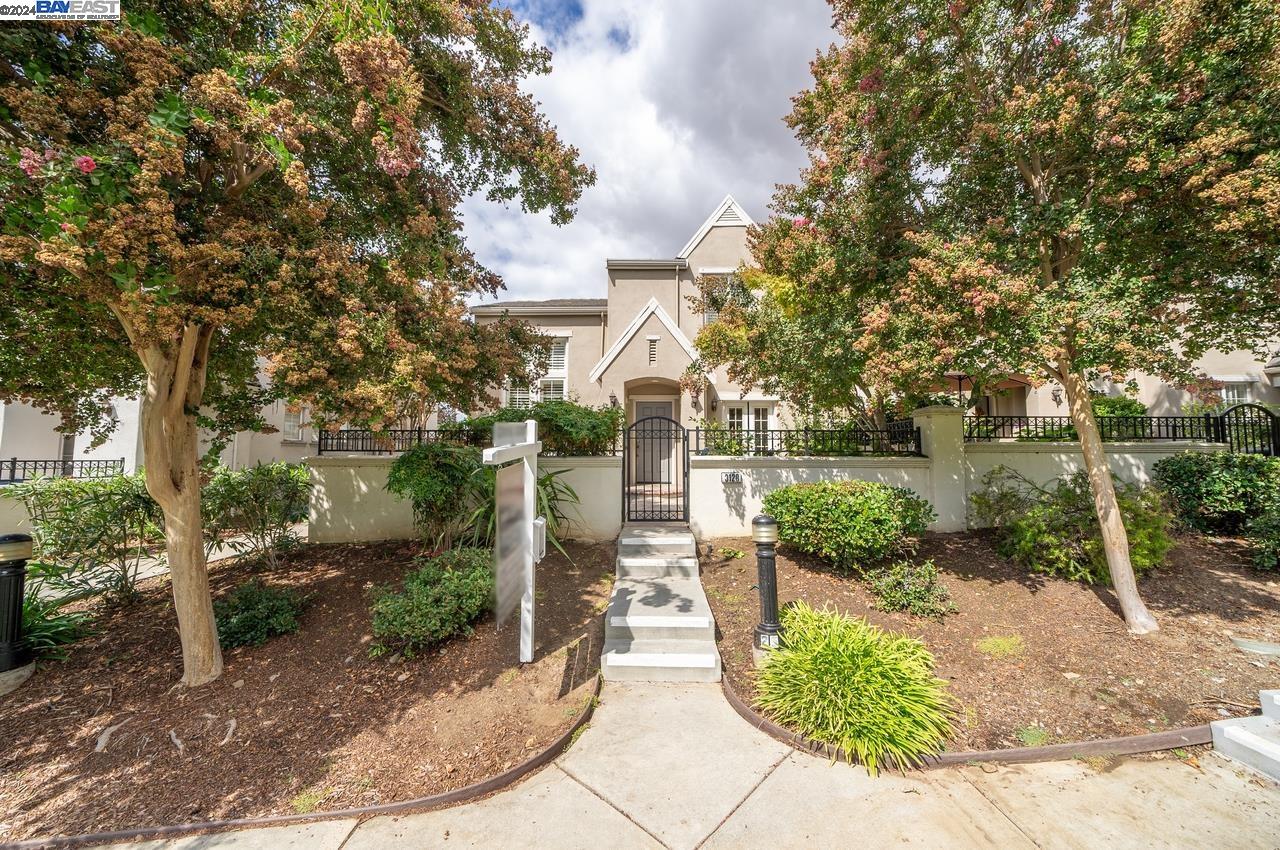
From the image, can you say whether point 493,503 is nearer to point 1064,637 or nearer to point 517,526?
point 517,526

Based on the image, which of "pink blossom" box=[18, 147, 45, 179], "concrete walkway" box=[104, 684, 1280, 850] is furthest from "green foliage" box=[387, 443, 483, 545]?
"pink blossom" box=[18, 147, 45, 179]

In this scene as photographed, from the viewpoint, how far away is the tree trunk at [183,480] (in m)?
4.16

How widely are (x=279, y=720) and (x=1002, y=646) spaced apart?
272 inches

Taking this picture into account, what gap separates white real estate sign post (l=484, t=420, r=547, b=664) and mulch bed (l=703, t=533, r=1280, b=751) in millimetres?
2192

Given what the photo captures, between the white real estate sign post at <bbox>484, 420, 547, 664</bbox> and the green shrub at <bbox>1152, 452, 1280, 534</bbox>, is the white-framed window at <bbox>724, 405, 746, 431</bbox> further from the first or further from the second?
the white real estate sign post at <bbox>484, 420, 547, 664</bbox>

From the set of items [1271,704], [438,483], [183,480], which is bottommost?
[1271,704]

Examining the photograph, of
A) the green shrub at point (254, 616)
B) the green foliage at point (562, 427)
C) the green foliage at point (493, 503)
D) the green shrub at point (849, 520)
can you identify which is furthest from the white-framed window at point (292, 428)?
the green shrub at point (849, 520)

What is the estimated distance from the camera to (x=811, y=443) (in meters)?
8.36

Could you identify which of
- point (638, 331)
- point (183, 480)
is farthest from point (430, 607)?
point (638, 331)

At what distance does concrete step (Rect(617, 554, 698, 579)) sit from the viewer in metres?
6.11

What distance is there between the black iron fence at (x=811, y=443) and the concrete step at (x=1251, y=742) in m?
5.04

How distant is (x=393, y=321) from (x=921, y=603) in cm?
650

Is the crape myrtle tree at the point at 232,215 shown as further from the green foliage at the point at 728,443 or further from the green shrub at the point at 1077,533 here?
the green shrub at the point at 1077,533

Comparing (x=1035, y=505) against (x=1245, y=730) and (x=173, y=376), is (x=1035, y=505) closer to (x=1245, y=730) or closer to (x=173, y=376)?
(x=1245, y=730)
